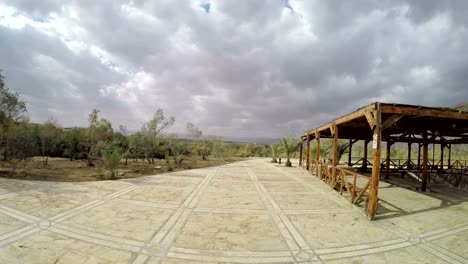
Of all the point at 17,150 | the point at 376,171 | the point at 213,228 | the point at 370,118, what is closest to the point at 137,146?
the point at 17,150

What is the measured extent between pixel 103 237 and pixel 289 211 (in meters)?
4.49

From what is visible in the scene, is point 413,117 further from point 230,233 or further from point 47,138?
point 47,138

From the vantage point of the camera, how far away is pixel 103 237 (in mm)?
4184

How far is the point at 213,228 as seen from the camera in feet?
15.9

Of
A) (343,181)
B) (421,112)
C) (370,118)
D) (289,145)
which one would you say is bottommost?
(343,181)

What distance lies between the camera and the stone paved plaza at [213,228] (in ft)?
12.3

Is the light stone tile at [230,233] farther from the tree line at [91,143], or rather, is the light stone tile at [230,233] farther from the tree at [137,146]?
the tree at [137,146]

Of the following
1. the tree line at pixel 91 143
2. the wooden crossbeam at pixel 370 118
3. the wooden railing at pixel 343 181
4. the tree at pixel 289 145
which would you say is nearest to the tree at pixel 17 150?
the tree line at pixel 91 143

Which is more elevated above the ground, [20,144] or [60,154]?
[20,144]

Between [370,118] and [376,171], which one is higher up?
[370,118]

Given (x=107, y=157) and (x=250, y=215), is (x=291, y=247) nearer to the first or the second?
(x=250, y=215)

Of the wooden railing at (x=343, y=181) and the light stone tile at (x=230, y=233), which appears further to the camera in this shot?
the wooden railing at (x=343, y=181)

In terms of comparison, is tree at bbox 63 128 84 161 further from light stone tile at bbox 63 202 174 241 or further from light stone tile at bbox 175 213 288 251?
light stone tile at bbox 175 213 288 251

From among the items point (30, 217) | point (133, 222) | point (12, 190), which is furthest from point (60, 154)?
point (133, 222)
